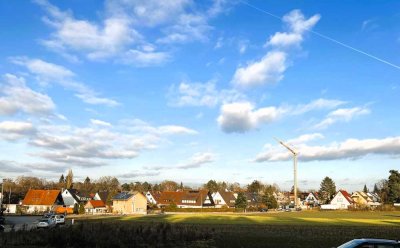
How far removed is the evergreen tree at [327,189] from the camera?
573 ft

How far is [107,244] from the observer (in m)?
24.6

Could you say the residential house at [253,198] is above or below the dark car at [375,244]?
below

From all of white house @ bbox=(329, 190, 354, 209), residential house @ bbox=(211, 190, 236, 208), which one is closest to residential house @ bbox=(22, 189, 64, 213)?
residential house @ bbox=(211, 190, 236, 208)

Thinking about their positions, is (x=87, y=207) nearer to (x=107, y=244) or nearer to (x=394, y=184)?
(x=394, y=184)

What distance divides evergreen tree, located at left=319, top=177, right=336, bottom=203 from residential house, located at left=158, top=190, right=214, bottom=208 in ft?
147

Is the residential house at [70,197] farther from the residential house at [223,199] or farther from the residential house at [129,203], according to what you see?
the residential house at [223,199]

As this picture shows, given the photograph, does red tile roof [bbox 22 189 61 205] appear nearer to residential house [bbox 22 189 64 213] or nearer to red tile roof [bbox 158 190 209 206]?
residential house [bbox 22 189 64 213]

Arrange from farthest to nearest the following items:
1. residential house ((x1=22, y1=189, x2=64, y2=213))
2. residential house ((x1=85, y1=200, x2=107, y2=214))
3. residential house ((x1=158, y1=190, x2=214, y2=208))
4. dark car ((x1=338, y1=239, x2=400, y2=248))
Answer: residential house ((x1=158, y1=190, x2=214, y2=208)) < residential house ((x1=85, y1=200, x2=107, y2=214)) < residential house ((x1=22, y1=189, x2=64, y2=213)) < dark car ((x1=338, y1=239, x2=400, y2=248))

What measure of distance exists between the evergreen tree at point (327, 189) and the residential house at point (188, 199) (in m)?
44.8

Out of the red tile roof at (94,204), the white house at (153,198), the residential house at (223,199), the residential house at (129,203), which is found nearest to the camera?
the residential house at (129,203)

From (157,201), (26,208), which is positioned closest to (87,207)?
(26,208)

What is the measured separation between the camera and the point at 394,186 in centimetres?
14062

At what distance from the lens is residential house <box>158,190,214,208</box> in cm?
16112

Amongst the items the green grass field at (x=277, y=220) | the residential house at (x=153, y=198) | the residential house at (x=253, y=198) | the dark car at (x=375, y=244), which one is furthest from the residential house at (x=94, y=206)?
the dark car at (x=375, y=244)
